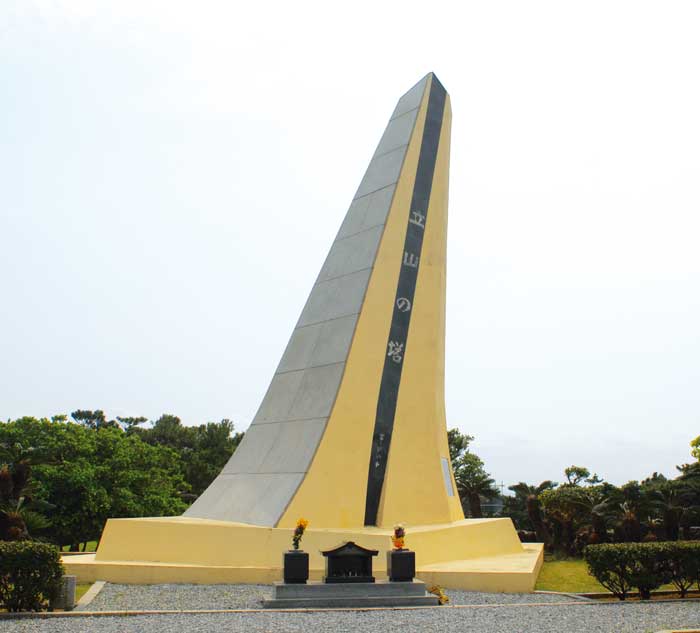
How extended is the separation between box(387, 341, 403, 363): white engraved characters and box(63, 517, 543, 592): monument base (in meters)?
4.03

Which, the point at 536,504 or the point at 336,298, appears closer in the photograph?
the point at 336,298

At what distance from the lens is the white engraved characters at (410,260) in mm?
19047

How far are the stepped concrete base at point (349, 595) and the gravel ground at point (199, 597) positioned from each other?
0.44 m

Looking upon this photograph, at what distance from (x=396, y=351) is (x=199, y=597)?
25.7 feet

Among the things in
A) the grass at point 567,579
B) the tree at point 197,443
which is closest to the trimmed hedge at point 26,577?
the grass at point 567,579

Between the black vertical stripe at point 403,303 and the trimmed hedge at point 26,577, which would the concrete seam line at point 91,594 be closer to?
the trimmed hedge at point 26,577

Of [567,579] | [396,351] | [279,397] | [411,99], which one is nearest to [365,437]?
[396,351]

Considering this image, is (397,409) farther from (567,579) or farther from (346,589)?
(346,589)

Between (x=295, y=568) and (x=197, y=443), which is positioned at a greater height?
(x=197, y=443)

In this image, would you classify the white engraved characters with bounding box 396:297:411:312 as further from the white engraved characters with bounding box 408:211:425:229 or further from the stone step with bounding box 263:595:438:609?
the stone step with bounding box 263:595:438:609

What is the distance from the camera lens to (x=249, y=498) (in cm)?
1641

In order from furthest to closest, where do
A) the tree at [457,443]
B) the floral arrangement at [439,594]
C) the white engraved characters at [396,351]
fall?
the tree at [457,443] < the white engraved characters at [396,351] < the floral arrangement at [439,594]

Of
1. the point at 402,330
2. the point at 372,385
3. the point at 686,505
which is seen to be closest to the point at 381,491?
the point at 372,385

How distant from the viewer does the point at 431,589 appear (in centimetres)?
1277
